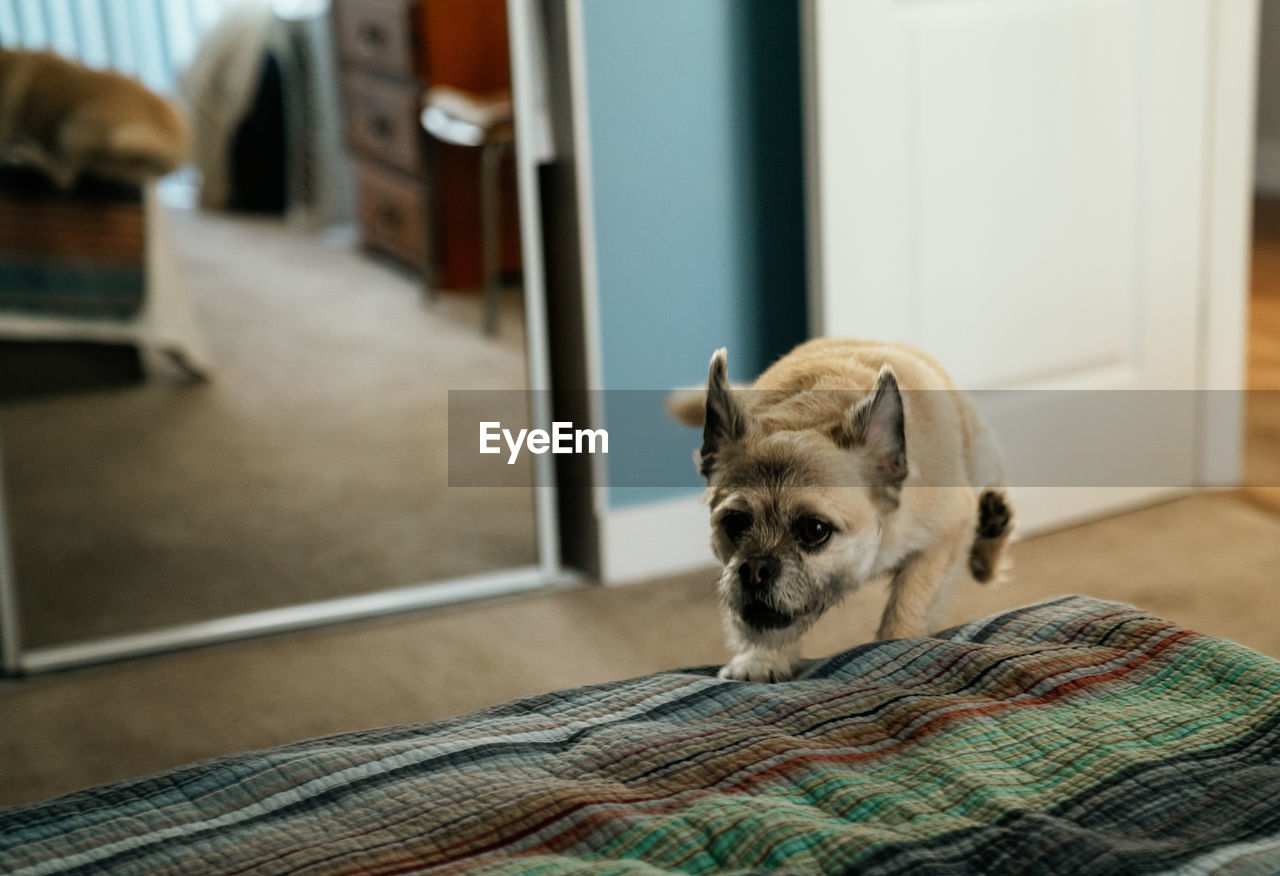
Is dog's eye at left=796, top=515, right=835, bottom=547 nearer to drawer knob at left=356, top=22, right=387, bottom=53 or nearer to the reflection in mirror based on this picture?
the reflection in mirror

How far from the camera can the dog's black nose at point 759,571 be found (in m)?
0.84

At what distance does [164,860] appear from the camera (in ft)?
2.35

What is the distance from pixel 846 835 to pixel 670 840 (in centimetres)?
10

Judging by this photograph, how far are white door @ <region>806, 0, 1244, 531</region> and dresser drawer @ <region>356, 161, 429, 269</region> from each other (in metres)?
0.94

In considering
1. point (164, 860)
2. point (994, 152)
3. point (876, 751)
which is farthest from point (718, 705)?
point (994, 152)

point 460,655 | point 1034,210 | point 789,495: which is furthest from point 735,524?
point 1034,210

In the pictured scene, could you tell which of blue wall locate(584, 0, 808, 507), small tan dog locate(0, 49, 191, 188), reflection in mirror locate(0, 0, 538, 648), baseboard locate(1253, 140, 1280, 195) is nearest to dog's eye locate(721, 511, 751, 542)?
blue wall locate(584, 0, 808, 507)

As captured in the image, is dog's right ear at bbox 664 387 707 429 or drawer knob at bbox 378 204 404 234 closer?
dog's right ear at bbox 664 387 707 429

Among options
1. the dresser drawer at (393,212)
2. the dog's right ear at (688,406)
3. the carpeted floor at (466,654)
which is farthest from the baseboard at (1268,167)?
the dog's right ear at (688,406)

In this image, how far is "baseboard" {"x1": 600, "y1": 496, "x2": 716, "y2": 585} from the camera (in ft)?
8.23

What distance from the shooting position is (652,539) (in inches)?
99.8

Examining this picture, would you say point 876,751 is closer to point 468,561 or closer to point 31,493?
point 468,561

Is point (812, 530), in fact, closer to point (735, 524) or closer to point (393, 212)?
point (735, 524)

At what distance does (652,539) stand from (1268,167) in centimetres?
434
